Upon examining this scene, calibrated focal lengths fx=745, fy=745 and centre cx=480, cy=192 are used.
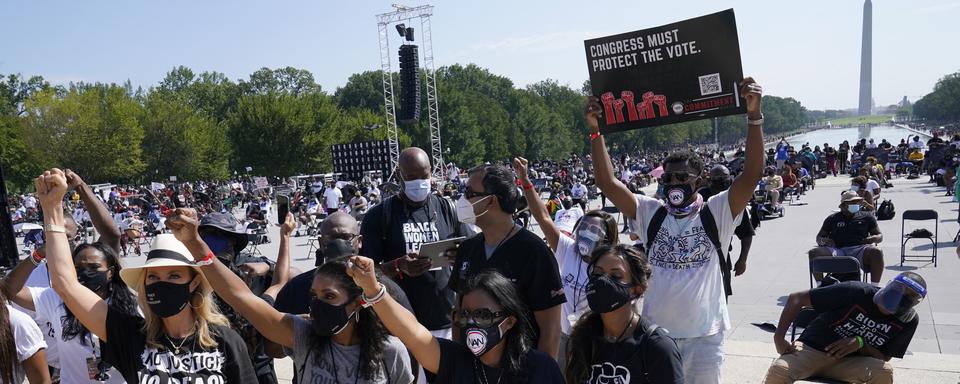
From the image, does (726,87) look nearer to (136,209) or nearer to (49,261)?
(49,261)

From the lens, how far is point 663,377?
10.0ft

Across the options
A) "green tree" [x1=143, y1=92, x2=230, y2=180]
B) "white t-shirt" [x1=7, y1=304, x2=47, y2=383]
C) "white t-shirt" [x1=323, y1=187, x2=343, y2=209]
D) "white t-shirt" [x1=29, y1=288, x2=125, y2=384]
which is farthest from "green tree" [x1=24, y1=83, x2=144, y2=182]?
"white t-shirt" [x1=7, y1=304, x2=47, y2=383]

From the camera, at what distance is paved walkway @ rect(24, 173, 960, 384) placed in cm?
600

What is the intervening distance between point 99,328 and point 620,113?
3.05 meters

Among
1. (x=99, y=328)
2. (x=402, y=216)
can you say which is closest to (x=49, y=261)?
(x=99, y=328)

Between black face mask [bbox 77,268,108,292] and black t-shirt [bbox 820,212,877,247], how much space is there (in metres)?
8.72

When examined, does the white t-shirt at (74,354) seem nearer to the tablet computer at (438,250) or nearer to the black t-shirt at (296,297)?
the black t-shirt at (296,297)

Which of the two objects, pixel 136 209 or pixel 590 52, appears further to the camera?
pixel 136 209

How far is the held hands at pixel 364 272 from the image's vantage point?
2.67 metres

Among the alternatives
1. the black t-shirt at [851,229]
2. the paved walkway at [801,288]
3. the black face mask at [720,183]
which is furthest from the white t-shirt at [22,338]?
the black face mask at [720,183]

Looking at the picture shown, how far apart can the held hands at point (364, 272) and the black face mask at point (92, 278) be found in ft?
7.44

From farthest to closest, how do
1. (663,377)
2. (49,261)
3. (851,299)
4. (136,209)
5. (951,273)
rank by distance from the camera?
(136,209) < (951,273) < (851,299) < (49,261) < (663,377)

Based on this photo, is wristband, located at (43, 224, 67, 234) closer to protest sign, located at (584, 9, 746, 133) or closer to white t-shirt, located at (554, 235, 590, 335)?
white t-shirt, located at (554, 235, 590, 335)

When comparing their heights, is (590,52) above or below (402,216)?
above
